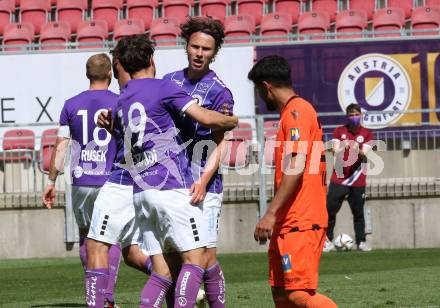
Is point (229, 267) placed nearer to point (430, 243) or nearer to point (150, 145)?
point (430, 243)

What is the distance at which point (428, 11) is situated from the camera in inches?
845

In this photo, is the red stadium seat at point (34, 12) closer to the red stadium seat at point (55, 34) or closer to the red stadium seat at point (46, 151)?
the red stadium seat at point (55, 34)

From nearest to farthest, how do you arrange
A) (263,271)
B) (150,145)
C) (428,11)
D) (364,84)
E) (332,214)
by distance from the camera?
(150,145), (263,271), (332,214), (364,84), (428,11)

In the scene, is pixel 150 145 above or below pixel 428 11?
below

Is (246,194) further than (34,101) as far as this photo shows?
No

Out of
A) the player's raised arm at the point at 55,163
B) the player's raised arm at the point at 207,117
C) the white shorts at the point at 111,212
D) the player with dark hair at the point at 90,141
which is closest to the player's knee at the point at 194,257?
the player's raised arm at the point at 207,117

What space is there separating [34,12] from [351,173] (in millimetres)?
8839

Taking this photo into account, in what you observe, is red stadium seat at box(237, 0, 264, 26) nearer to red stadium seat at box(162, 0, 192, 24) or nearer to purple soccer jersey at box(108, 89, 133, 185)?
red stadium seat at box(162, 0, 192, 24)

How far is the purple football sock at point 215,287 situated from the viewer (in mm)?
7703

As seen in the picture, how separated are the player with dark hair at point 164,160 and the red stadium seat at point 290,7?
15552 millimetres

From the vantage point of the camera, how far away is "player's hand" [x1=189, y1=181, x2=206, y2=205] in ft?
23.7

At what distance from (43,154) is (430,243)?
605cm

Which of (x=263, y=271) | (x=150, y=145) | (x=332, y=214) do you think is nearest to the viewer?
(x=150, y=145)

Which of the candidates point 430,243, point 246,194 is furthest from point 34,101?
point 430,243
